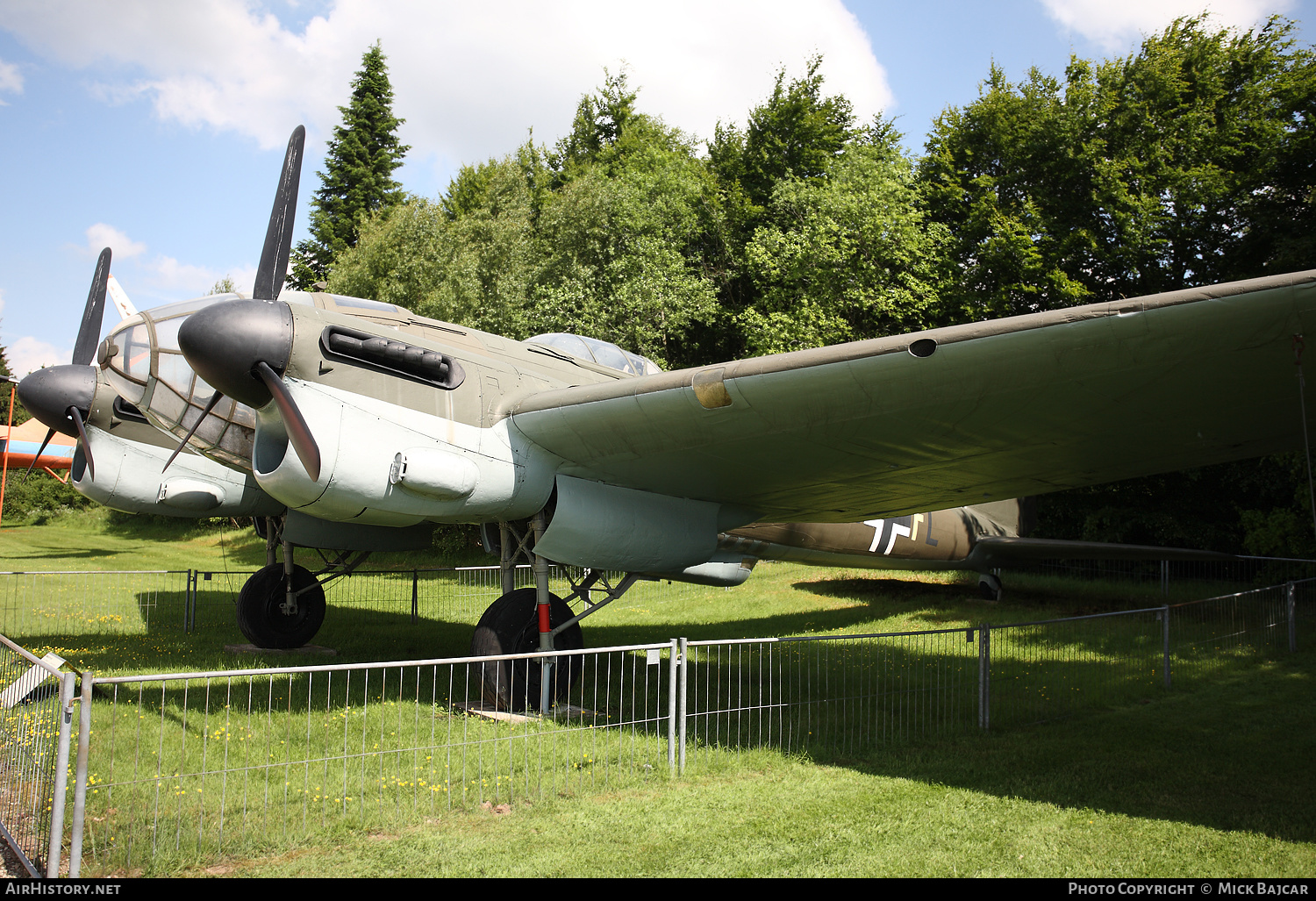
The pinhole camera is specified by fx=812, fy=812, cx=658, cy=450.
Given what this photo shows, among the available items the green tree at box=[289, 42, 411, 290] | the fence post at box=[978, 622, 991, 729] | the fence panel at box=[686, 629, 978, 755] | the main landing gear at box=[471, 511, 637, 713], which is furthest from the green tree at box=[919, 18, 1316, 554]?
the green tree at box=[289, 42, 411, 290]

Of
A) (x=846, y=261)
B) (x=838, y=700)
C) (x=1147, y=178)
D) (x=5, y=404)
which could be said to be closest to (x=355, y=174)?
(x=5, y=404)

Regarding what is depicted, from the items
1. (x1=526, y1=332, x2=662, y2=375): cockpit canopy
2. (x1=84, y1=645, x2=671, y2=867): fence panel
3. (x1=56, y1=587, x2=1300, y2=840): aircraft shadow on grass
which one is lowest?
(x1=56, y1=587, x2=1300, y2=840): aircraft shadow on grass

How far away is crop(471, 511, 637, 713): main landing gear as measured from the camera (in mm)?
6875

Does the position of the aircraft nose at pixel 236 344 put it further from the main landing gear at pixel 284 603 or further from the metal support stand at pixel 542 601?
the main landing gear at pixel 284 603

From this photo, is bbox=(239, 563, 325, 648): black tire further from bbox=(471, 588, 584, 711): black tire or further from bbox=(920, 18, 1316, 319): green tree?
bbox=(920, 18, 1316, 319): green tree

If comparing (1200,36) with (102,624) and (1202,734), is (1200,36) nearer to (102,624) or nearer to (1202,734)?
(1202,734)

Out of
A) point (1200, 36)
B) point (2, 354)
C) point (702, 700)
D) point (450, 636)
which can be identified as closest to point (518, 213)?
point (450, 636)

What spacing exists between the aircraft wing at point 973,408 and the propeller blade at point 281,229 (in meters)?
2.33

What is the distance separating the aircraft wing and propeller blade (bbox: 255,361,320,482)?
1.60 m

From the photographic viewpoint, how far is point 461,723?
21.7 ft

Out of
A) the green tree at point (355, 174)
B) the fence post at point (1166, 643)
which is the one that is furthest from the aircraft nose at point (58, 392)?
the green tree at point (355, 174)

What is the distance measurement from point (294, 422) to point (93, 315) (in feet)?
20.7

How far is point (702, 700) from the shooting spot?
821 centimetres

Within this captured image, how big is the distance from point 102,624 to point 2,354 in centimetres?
4779
